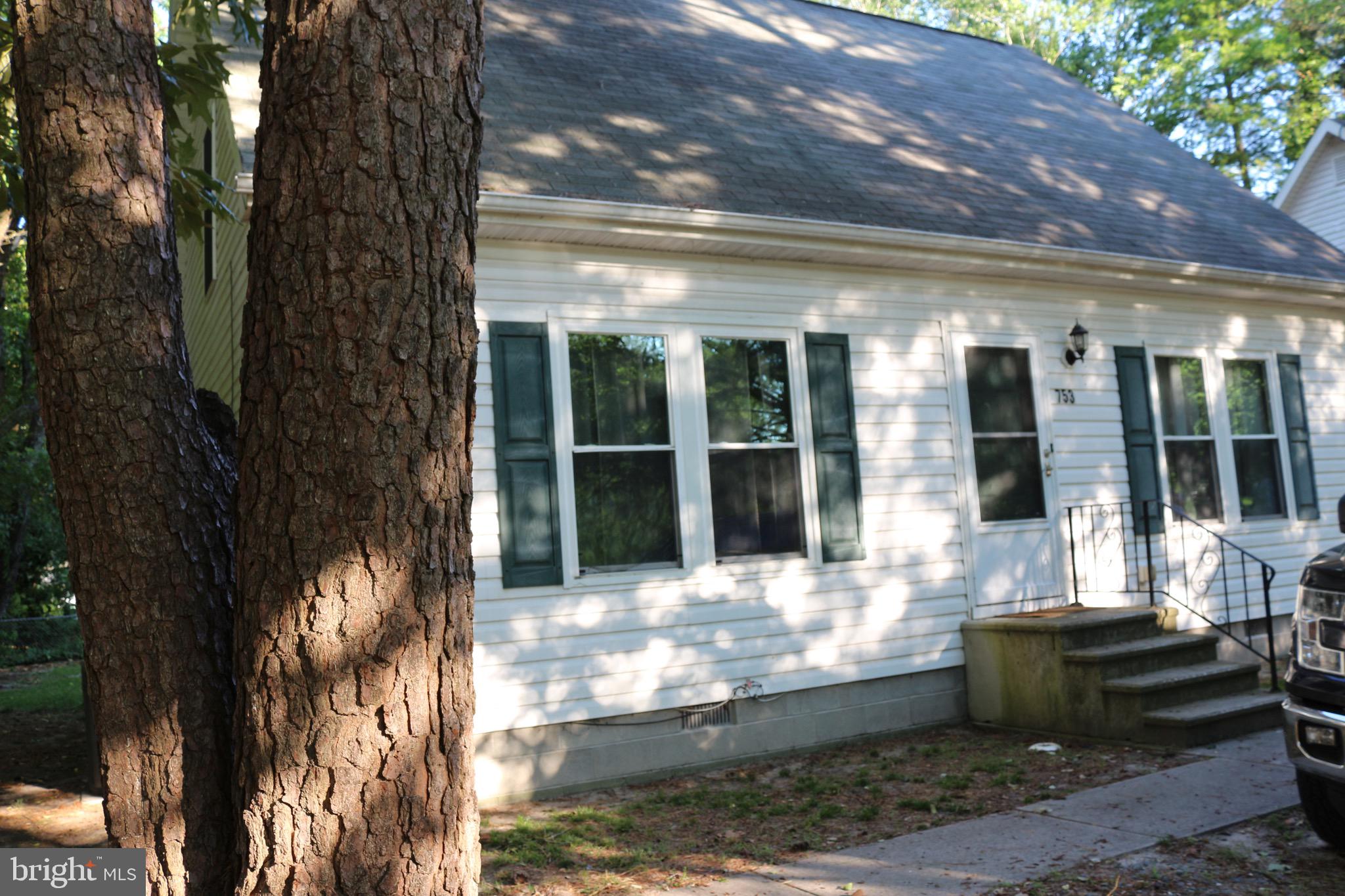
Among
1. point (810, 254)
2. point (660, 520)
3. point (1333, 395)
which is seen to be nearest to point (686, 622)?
point (660, 520)

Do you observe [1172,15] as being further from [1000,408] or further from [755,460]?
[755,460]

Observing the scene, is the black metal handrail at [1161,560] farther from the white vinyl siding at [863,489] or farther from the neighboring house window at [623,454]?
the neighboring house window at [623,454]

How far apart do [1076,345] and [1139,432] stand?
1.05m

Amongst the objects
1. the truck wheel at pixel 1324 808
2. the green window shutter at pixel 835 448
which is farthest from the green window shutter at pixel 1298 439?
the truck wheel at pixel 1324 808

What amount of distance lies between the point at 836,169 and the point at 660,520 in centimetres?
343

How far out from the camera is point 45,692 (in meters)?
12.9

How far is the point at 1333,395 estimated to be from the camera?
1075 cm

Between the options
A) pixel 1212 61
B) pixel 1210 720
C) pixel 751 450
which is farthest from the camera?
pixel 1212 61

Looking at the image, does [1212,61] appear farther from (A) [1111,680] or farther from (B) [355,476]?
(B) [355,476]

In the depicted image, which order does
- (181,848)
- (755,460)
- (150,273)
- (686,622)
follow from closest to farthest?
1. (181,848)
2. (150,273)
3. (686,622)
4. (755,460)

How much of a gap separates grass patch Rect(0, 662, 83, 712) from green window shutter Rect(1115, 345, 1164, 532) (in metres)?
10.2

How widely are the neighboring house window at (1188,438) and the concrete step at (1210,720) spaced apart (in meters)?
2.54

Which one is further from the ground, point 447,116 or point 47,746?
point 447,116

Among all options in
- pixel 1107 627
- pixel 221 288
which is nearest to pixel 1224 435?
pixel 1107 627
